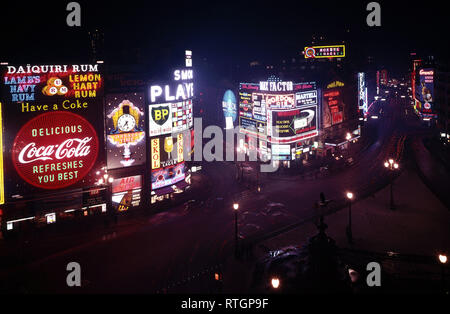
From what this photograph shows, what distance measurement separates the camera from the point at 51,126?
33.5 meters

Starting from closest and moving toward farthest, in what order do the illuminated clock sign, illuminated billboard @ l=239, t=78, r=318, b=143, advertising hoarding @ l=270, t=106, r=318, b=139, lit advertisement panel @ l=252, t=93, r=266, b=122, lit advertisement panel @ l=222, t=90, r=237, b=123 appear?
illuminated billboard @ l=239, t=78, r=318, b=143 → advertising hoarding @ l=270, t=106, r=318, b=139 → lit advertisement panel @ l=252, t=93, r=266, b=122 → lit advertisement panel @ l=222, t=90, r=237, b=123 → the illuminated clock sign

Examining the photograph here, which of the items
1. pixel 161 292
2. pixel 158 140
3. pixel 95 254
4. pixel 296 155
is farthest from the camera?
pixel 296 155

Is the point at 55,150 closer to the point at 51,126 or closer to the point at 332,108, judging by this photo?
the point at 51,126

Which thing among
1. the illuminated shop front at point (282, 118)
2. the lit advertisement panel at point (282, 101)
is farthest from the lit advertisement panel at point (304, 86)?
the lit advertisement panel at point (282, 101)

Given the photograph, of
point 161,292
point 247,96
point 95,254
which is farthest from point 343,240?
point 247,96

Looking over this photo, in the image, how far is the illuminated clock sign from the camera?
71.7 m

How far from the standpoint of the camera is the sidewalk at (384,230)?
2772 cm

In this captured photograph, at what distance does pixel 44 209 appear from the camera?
33.5m

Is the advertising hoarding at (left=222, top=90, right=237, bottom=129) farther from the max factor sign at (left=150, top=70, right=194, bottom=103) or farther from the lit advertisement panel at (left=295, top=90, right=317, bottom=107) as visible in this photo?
the max factor sign at (left=150, top=70, right=194, bottom=103)

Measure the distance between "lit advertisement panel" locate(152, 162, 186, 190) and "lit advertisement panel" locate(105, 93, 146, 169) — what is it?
2.32 meters

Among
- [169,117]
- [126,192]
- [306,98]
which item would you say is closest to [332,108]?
[306,98]

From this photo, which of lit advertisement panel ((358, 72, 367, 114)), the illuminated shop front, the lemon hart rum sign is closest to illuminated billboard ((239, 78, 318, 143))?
the illuminated shop front

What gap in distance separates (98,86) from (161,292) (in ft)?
69.9

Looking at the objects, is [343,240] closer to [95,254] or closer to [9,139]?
[95,254]
